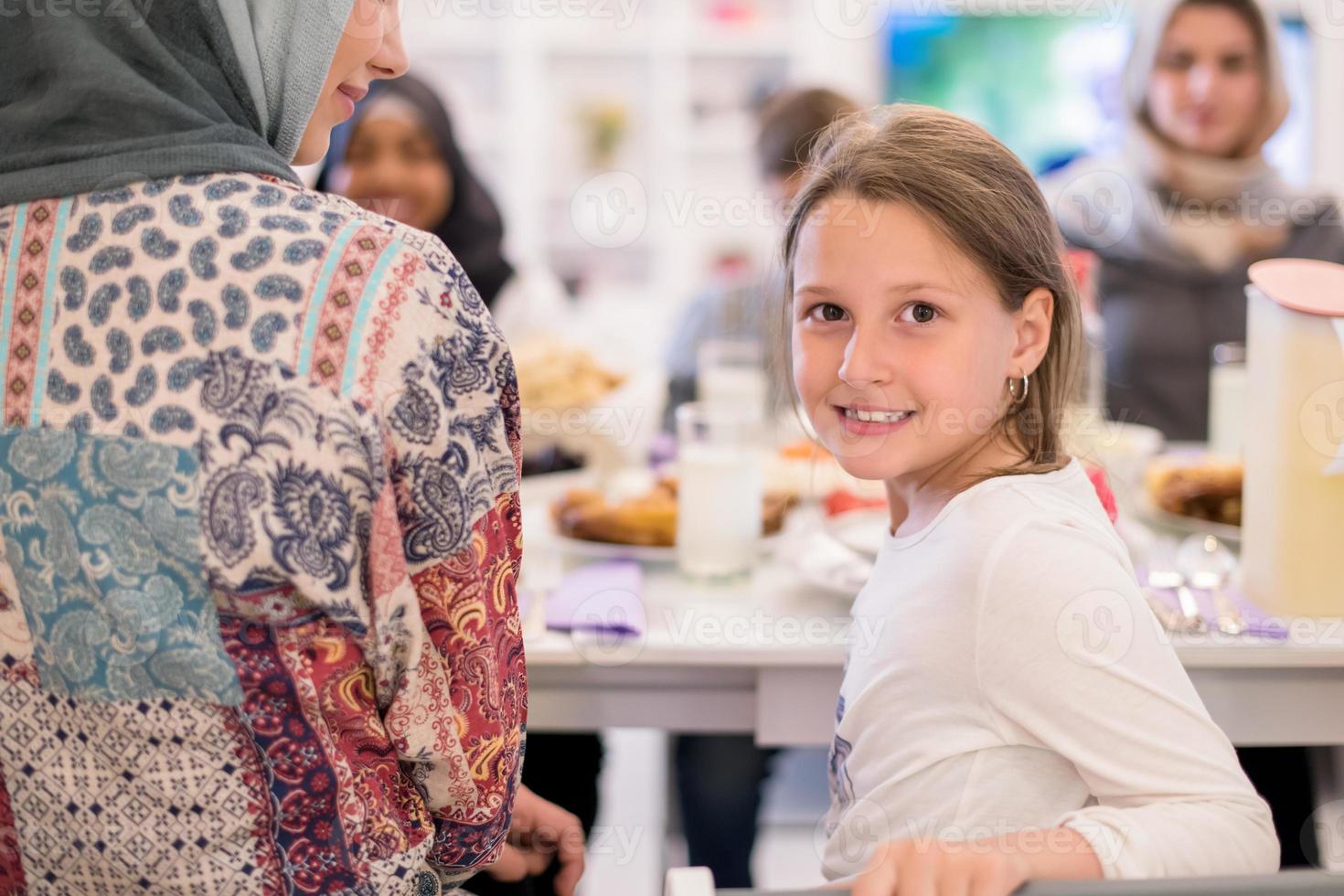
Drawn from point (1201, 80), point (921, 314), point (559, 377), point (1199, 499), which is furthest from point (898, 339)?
point (1201, 80)

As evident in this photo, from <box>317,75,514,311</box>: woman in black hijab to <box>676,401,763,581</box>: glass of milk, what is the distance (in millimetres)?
1239

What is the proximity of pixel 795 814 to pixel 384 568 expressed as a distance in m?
1.79

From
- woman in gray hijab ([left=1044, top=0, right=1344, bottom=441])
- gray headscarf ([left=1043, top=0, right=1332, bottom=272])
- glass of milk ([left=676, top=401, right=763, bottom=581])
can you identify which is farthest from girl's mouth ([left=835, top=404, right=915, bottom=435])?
gray headscarf ([left=1043, top=0, right=1332, bottom=272])

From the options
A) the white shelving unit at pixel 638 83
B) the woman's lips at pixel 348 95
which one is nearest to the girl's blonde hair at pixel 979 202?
the woman's lips at pixel 348 95

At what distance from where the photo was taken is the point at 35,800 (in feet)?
2.49

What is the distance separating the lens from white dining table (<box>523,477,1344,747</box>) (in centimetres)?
106

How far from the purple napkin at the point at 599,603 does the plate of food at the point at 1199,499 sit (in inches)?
23.3

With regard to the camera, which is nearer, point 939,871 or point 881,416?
point 939,871

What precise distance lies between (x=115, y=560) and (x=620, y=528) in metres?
0.67

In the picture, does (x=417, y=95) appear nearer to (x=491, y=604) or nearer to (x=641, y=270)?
(x=491, y=604)

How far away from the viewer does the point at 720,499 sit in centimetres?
125

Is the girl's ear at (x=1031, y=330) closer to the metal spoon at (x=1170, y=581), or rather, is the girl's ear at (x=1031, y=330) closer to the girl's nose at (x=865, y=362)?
the girl's nose at (x=865, y=362)

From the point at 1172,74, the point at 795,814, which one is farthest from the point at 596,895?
the point at 1172,74

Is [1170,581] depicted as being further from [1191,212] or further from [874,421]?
[1191,212]
